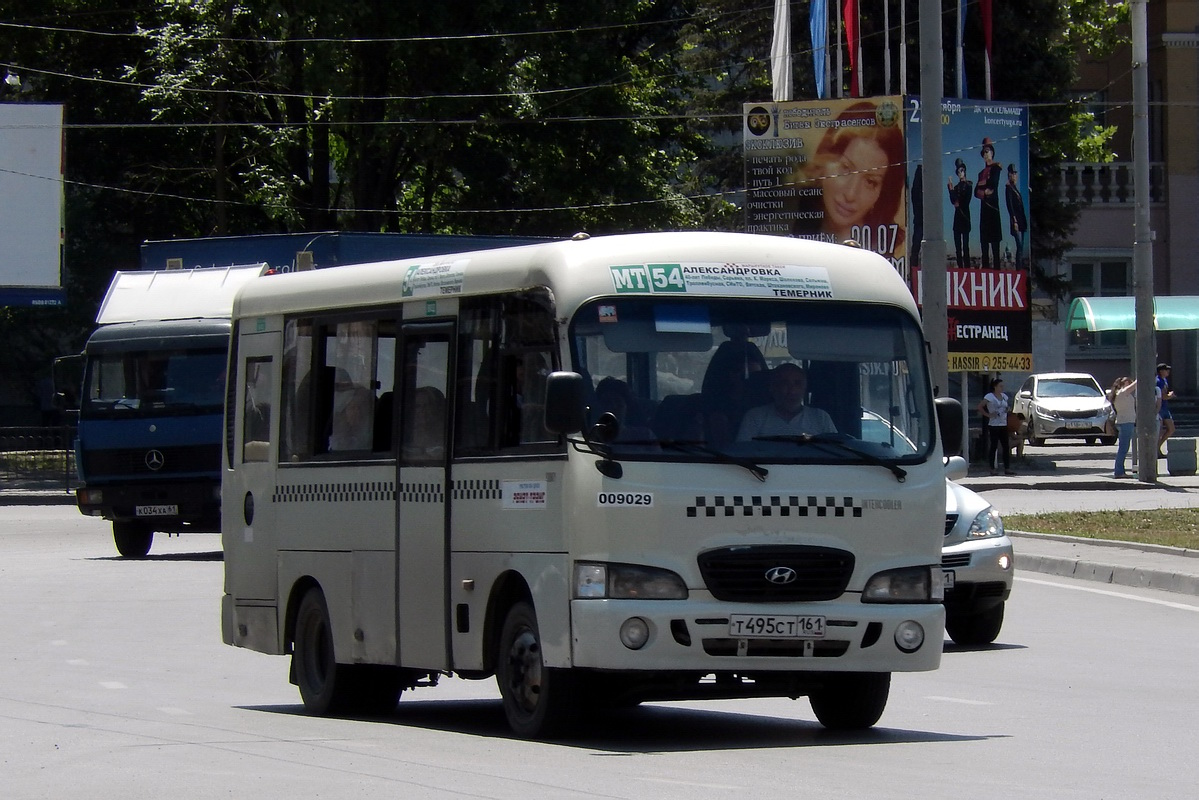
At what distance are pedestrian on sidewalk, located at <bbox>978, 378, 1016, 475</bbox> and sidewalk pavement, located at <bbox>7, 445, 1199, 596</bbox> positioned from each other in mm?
363

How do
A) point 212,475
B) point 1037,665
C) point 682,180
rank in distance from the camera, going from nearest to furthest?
1. point 1037,665
2. point 212,475
3. point 682,180

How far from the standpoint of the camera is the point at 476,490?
10.0 m

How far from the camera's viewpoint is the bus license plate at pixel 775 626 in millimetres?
9062

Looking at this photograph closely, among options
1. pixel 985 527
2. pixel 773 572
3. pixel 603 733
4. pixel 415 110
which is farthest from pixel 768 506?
pixel 415 110

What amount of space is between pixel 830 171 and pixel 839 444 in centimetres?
2757

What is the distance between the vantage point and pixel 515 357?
9820mm

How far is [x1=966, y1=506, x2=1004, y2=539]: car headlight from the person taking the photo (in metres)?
14.4

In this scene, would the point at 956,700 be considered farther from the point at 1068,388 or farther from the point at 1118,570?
the point at 1068,388

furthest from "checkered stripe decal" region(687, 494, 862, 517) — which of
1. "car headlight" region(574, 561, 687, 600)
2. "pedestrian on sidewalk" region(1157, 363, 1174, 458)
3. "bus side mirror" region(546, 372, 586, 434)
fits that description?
"pedestrian on sidewalk" region(1157, 363, 1174, 458)

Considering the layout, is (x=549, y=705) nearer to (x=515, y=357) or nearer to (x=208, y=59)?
(x=515, y=357)

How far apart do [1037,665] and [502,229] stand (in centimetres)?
3017

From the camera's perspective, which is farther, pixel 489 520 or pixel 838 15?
pixel 838 15

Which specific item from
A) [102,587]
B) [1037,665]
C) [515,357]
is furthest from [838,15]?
[515,357]

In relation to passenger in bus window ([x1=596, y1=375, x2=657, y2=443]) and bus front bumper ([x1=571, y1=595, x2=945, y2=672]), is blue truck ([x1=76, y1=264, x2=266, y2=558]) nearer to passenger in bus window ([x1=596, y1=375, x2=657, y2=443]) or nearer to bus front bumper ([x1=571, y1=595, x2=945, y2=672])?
passenger in bus window ([x1=596, y1=375, x2=657, y2=443])
